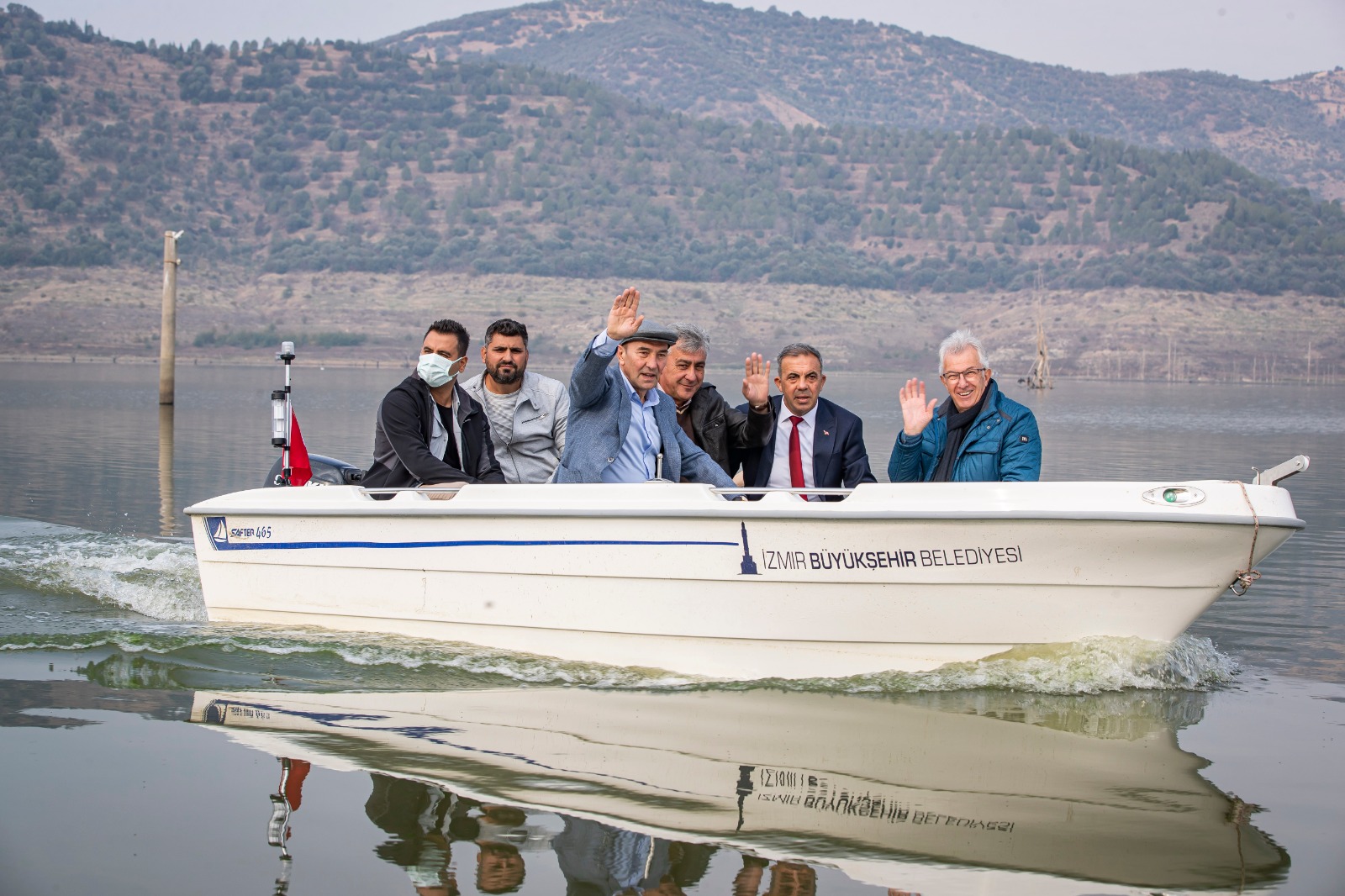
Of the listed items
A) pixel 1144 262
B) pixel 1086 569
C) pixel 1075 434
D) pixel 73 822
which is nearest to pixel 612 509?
pixel 1086 569

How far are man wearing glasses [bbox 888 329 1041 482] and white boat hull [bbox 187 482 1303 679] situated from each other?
0.49m

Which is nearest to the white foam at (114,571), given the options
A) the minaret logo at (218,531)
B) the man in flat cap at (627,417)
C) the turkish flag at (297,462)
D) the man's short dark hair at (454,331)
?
the minaret logo at (218,531)

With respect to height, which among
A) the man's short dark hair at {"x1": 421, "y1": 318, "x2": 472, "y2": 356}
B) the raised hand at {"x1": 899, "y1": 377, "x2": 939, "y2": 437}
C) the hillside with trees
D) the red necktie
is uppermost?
the hillside with trees

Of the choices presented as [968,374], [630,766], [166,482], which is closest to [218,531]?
[630,766]

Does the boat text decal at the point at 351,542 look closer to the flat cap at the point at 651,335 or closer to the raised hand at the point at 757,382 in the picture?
the flat cap at the point at 651,335

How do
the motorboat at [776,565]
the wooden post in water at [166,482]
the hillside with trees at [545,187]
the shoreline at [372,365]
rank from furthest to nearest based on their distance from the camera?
the hillside with trees at [545,187]
the shoreline at [372,365]
the wooden post in water at [166,482]
the motorboat at [776,565]

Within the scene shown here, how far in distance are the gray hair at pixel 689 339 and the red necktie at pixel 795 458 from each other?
69 centimetres

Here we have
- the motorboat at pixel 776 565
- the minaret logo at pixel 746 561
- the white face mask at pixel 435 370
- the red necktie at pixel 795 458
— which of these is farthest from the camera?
the red necktie at pixel 795 458

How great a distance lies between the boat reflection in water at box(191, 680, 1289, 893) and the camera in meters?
4.81

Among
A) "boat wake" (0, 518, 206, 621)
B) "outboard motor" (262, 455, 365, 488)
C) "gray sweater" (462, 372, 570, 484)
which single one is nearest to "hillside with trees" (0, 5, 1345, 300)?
"boat wake" (0, 518, 206, 621)

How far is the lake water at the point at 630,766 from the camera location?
15.5 ft

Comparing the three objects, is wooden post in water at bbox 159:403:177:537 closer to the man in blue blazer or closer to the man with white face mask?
the man with white face mask

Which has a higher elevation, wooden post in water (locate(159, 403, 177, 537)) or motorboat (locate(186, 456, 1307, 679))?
motorboat (locate(186, 456, 1307, 679))

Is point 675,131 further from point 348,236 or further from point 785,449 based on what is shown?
point 785,449
